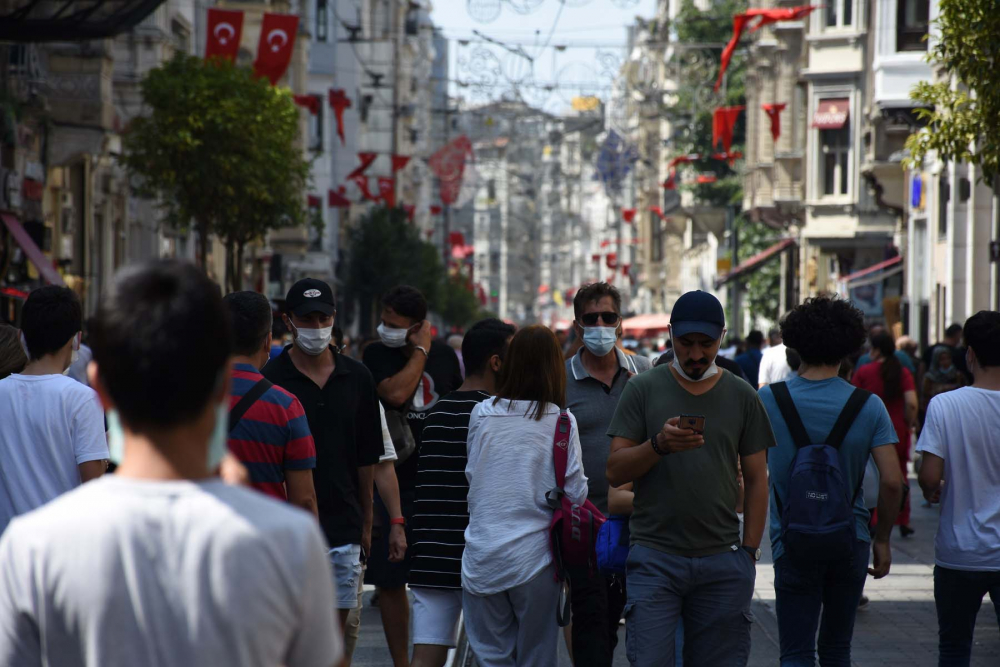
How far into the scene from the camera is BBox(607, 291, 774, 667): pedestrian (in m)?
5.38

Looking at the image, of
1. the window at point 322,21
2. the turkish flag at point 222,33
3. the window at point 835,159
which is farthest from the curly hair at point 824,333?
the window at point 322,21

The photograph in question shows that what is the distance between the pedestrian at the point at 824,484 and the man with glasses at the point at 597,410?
793 millimetres

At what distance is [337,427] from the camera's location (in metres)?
6.09

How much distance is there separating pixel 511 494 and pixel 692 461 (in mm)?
715

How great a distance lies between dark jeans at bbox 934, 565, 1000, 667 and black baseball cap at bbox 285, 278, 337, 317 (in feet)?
8.79

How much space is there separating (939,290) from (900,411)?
16.3 metres

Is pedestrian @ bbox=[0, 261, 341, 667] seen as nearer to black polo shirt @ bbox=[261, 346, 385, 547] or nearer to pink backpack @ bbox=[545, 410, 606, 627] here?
pink backpack @ bbox=[545, 410, 606, 627]

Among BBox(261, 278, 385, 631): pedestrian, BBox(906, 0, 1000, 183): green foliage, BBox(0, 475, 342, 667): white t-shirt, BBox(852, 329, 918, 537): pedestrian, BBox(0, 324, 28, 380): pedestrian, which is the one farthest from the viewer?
BBox(906, 0, 1000, 183): green foliage

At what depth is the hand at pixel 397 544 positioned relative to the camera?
22.5 ft

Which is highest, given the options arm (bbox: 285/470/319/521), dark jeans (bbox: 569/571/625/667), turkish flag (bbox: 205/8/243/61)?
turkish flag (bbox: 205/8/243/61)

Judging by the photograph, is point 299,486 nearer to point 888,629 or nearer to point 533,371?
point 533,371

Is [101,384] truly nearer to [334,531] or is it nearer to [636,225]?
[334,531]

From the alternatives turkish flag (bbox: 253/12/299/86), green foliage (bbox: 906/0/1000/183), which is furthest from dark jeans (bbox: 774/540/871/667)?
turkish flag (bbox: 253/12/299/86)

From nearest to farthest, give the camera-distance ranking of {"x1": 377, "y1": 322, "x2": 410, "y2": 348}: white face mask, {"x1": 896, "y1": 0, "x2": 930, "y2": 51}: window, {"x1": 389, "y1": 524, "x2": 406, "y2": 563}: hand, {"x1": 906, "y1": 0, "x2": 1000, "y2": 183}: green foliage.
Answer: {"x1": 389, "y1": 524, "x2": 406, "y2": 563}: hand < {"x1": 377, "y1": 322, "x2": 410, "y2": 348}: white face mask < {"x1": 906, "y1": 0, "x2": 1000, "y2": 183}: green foliage < {"x1": 896, "y1": 0, "x2": 930, "y2": 51}: window
